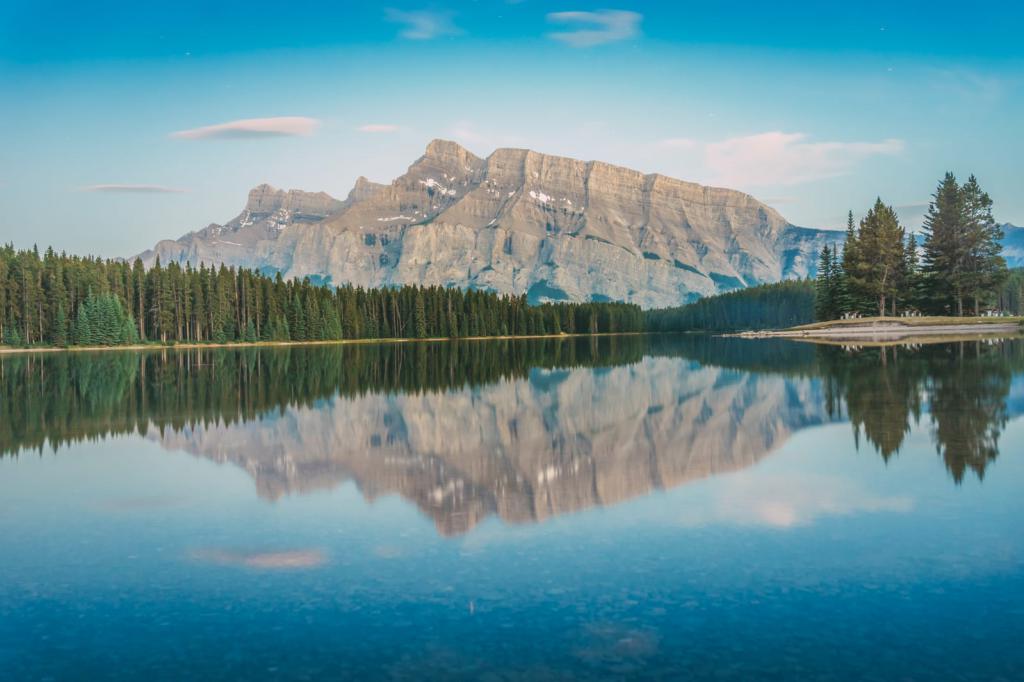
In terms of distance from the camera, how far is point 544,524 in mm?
14023

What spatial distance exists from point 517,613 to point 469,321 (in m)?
186

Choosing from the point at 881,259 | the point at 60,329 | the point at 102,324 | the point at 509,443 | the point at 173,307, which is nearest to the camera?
the point at 509,443

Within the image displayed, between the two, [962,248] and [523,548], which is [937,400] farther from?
[962,248]

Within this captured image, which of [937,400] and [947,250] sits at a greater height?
[947,250]

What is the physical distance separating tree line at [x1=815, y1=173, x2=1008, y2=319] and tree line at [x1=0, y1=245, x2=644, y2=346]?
95.9 meters

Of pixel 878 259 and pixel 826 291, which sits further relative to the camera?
pixel 826 291

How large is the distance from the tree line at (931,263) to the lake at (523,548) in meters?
90.2

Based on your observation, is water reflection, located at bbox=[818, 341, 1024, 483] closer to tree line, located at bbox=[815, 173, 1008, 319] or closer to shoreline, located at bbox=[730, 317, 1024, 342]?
shoreline, located at bbox=[730, 317, 1024, 342]

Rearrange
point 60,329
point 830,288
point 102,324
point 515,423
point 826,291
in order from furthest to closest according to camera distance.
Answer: point 102,324
point 826,291
point 60,329
point 830,288
point 515,423

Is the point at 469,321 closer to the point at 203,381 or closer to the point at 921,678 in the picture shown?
the point at 203,381

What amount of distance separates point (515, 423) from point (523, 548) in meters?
15.3

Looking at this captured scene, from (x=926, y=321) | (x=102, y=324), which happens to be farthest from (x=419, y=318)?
(x=926, y=321)

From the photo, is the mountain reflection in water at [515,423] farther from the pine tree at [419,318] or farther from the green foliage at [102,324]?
the pine tree at [419,318]

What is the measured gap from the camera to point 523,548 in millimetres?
12570
